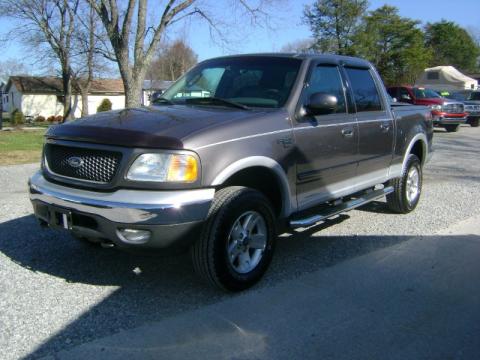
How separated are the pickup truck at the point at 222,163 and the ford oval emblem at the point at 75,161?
1 centimetres

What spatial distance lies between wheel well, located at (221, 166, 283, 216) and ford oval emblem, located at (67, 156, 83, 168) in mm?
1078

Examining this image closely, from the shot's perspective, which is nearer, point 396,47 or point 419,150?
point 419,150

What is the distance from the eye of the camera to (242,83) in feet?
15.8

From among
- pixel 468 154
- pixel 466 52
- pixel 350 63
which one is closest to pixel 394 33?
pixel 466 52

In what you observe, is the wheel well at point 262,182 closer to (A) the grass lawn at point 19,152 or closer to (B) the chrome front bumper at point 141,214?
(B) the chrome front bumper at point 141,214

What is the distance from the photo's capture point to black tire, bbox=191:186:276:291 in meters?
3.66

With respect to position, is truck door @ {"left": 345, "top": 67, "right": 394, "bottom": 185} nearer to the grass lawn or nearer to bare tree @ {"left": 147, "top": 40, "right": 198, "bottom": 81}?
the grass lawn

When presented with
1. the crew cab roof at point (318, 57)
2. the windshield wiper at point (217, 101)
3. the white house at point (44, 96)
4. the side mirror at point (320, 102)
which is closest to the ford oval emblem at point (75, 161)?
the windshield wiper at point (217, 101)

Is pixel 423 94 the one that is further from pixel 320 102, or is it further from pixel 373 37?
pixel 373 37

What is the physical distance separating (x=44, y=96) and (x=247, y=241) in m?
55.7

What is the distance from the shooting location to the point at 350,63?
552cm

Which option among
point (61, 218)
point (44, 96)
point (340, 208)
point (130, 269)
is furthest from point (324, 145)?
point (44, 96)

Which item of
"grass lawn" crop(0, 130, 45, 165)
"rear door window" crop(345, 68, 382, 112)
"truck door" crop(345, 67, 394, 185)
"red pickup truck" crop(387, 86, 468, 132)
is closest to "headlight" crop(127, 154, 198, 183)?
"truck door" crop(345, 67, 394, 185)

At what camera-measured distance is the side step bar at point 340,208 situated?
442 centimetres
